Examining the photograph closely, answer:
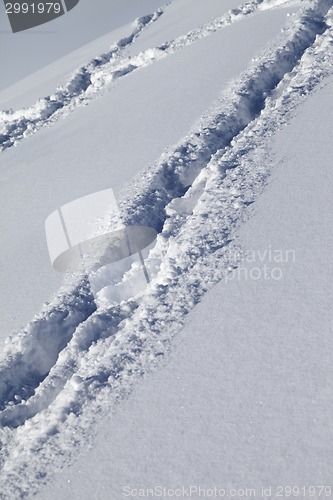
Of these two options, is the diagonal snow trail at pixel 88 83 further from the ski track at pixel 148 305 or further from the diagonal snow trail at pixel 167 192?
the ski track at pixel 148 305

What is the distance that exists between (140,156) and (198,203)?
2.56 feet

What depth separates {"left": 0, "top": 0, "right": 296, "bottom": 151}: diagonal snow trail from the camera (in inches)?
205

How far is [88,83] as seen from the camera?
5.93m

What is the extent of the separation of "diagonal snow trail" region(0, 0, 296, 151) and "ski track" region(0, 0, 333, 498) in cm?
215

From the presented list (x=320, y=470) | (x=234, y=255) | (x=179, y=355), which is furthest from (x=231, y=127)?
(x=320, y=470)

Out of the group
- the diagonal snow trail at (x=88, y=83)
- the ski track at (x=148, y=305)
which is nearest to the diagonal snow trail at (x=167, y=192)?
the ski track at (x=148, y=305)

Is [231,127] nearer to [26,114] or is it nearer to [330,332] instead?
[330,332]

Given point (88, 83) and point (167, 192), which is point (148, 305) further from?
point (88, 83)

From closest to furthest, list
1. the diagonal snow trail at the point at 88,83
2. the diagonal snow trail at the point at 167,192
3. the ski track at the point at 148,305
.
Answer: the ski track at the point at 148,305
the diagonal snow trail at the point at 167,192
the diagonal snow trail at the point at 88,83

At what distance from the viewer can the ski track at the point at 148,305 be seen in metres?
1.87

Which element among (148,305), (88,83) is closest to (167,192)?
(148,305)

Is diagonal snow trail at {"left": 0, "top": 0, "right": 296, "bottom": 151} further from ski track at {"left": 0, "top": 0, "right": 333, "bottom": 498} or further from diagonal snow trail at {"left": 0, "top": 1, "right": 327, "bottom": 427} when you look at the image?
ski track at {"left": 0, "top": 0, "right": 333, "bottom": 498}

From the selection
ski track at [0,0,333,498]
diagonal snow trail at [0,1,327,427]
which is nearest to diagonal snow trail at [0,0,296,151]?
diagonal snow trail at [0,1,327,427]

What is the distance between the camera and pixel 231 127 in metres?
3.44
